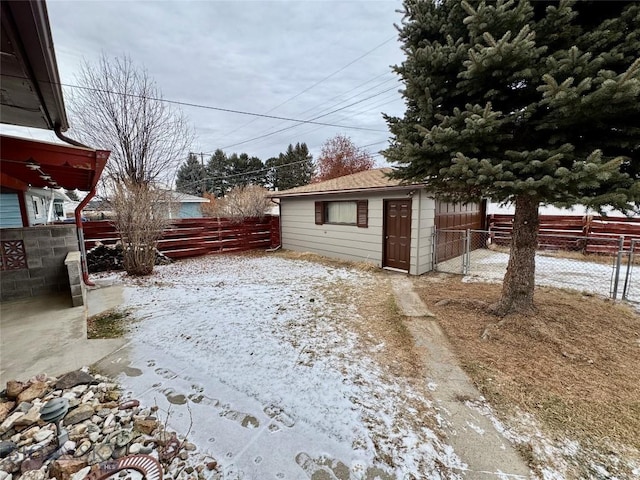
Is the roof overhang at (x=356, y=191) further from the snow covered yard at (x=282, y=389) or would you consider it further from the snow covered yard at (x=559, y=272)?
the snow covered yard at (x=282, y=389)

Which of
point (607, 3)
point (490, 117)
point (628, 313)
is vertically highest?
point (607, 3)

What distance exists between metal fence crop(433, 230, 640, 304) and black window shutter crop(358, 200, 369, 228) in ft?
6.20

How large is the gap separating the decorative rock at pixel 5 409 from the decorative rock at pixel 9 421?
2.1 inches

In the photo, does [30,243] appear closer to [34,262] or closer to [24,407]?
[34,262]

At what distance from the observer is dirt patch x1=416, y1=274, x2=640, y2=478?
1996 millimetres

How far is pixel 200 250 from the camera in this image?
948cm

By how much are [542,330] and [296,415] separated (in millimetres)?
3248

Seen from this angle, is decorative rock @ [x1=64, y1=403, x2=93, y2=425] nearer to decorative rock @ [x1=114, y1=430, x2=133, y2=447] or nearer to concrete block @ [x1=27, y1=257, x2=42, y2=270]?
decorative rock @ [x1=114, y1=430, x2=133, y2=447]

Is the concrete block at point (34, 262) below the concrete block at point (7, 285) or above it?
above

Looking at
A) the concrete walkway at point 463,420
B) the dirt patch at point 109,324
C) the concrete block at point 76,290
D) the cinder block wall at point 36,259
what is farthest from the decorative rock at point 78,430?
the cinder block wall at point 36,259

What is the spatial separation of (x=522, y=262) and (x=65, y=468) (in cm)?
497

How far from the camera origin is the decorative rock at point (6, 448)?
1.71 m

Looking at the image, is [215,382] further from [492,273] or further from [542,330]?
[492,273]

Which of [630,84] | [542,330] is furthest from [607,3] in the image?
[542,330]
